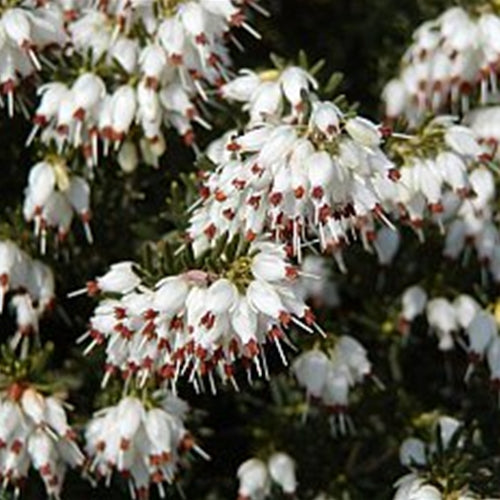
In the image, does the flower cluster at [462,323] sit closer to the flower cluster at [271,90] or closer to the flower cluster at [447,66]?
the flower cluster at [447,66]

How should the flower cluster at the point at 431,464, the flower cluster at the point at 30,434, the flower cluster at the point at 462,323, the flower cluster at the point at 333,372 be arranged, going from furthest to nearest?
the flower cluster at the point at 462,323
the flower cluster at the point at 333,372
the flower cluster at the point at 30,434
the flower cluster at the point at 431,464

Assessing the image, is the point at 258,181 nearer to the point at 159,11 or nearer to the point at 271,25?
the point at 159,11

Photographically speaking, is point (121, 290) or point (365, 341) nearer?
point (121, 290)

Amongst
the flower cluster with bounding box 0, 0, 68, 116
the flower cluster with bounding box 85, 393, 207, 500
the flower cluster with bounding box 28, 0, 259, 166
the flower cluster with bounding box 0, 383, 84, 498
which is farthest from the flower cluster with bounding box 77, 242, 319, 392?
the flower cluster with bounding box 0, 0, 68, 116

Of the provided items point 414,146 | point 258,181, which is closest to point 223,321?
point 258,181

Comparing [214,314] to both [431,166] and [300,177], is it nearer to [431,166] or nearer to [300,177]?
[300,177]

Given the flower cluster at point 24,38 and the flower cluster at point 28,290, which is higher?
the flower cluster at point 24,38

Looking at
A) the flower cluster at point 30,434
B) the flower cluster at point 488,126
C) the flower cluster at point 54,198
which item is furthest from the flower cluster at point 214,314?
the flower cluster at point 488,126
